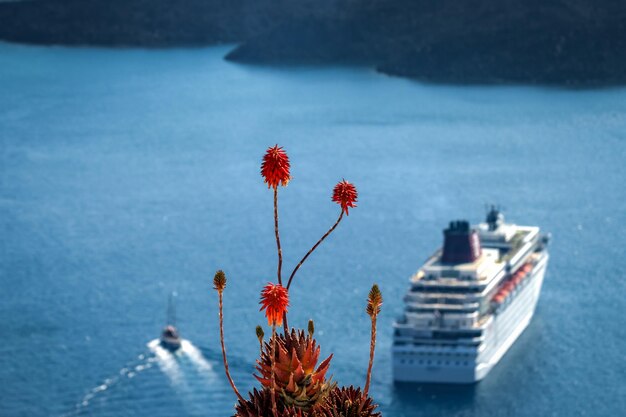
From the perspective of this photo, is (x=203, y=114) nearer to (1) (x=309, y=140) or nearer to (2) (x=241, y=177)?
(1) (x=309, y=140)

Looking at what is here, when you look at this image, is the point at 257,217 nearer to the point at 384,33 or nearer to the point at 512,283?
the point at 512,283

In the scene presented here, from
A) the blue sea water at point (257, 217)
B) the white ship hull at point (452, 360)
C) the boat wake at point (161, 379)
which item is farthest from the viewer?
the blue sea water at point (257, 217)

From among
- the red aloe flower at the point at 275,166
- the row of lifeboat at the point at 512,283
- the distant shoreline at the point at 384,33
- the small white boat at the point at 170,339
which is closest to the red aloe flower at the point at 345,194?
the red aloe flower at the point at 275,166

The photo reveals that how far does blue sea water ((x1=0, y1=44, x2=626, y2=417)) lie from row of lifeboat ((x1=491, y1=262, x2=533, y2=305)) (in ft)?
3.78

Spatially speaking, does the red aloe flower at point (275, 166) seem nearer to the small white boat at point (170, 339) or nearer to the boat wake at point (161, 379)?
the boat wake at point (161, 379)

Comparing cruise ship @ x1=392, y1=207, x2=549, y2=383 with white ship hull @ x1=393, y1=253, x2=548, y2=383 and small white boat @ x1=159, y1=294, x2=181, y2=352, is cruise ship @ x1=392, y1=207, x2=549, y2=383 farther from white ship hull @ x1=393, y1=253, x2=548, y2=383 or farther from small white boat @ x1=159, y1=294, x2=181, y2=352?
small white boat @ x1=159, y1=294, x2=181, y2=352

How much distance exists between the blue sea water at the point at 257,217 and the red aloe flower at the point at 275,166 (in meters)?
30.9

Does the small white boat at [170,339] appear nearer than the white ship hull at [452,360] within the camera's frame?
No

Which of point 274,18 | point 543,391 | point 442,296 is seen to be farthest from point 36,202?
point 274,18

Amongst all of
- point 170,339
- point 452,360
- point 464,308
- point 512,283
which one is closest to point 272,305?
point 452,360

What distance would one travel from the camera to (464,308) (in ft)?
143

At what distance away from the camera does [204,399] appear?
40125 mm

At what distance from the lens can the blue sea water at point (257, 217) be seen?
41.7m

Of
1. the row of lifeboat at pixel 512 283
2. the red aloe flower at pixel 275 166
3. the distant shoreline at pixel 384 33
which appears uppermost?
the distant shoreline at pixel 384 33
